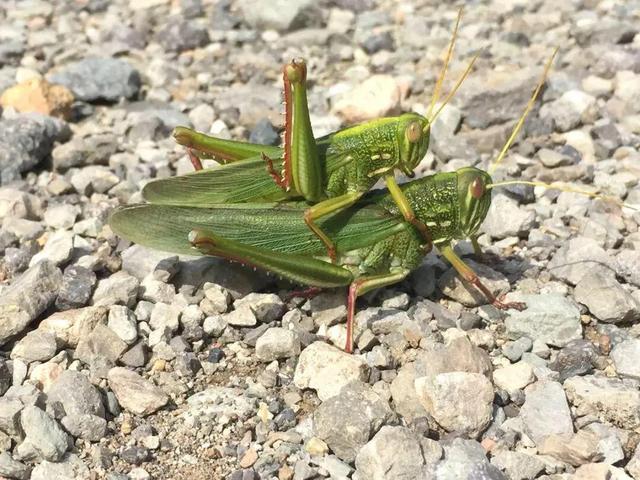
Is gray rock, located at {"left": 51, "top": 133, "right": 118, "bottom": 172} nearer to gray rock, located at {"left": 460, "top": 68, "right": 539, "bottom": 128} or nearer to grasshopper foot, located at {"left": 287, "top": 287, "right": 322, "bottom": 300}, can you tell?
grasshopper foot, located at {"left": 287, "top": 287, "right": 322, "bottom": 300}

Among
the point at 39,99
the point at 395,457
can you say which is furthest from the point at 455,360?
the point at 39,99

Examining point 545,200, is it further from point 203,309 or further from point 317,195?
point 203,309

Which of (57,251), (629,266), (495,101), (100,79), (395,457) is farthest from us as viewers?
(100,79)

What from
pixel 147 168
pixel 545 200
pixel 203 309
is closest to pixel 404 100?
pixel 545 200

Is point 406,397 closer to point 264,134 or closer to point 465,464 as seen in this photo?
point 465,464

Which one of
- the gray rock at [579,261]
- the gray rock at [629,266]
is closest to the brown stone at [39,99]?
the gray rock at [579,261]
